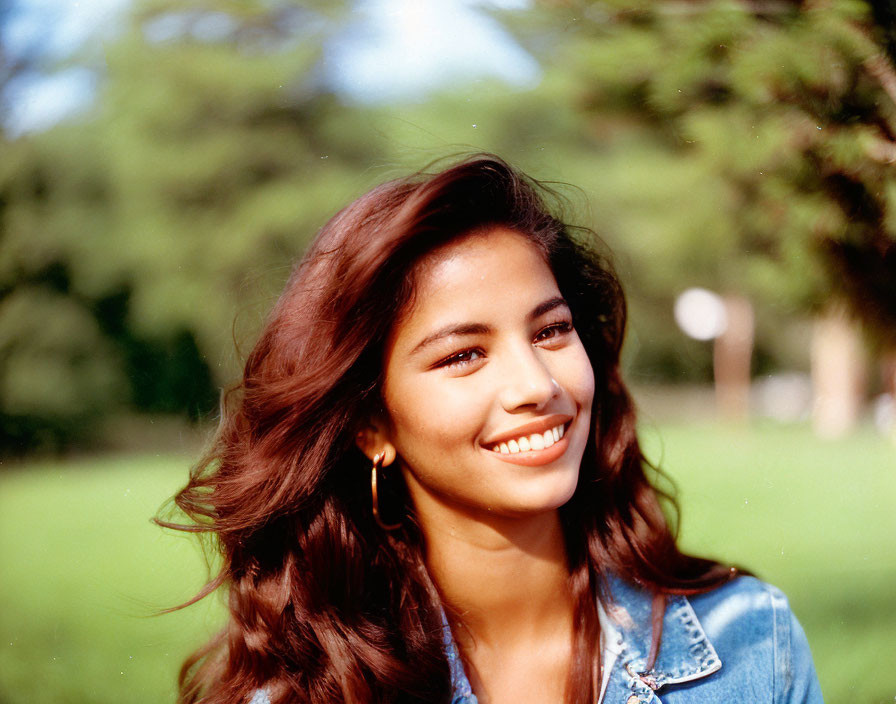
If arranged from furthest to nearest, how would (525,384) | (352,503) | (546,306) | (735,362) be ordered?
1. (735,362)
2. (352,503)
3. (546,306)
4. (525,384)

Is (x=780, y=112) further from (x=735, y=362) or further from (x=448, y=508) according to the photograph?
(x=735, y=362)

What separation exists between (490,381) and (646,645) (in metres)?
0.66

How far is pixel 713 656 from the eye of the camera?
5.75 ft

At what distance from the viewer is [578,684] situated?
1745mm

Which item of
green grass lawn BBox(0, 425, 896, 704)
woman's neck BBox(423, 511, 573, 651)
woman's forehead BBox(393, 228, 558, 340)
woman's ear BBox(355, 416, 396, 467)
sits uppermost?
woman's forehead BBox(393, 228, 558, 340)

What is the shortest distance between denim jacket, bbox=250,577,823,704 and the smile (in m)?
0.44

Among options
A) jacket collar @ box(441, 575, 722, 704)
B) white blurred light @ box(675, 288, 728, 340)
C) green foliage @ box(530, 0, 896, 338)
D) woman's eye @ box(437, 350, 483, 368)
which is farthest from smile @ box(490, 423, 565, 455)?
white blurred light @ box(675, 288, 728, 340)

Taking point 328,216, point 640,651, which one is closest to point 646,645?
point 640,651

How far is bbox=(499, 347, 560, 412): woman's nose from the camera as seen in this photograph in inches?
61.4

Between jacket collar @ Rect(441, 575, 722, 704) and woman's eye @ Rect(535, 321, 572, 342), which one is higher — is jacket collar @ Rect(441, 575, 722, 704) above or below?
below

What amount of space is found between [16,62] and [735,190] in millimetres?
3646

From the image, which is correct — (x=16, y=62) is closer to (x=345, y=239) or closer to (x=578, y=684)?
(x=345, y=239)

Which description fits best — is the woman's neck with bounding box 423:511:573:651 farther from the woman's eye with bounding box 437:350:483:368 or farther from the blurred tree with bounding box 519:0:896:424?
the blurred tree with bounding box 519:0:896:424

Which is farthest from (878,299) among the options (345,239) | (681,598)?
(345,239)
